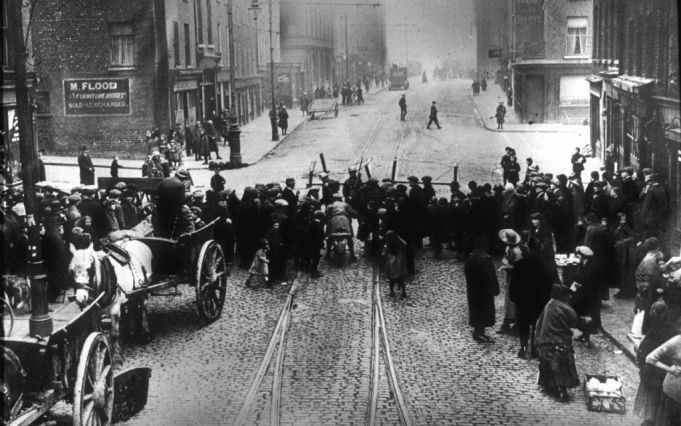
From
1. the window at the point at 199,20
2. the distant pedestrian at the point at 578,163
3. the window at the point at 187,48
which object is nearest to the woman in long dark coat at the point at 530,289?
the distant pedestrian at the point at 578,163

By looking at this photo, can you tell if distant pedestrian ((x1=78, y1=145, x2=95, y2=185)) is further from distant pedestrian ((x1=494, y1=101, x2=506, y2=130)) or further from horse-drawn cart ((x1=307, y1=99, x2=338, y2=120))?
distant pedestrian ((x1=494, y1=101, x2=506, y2=130))

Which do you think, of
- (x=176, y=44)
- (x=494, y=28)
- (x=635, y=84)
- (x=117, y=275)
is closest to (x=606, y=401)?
(x=117, y=275)

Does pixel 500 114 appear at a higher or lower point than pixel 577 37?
lower

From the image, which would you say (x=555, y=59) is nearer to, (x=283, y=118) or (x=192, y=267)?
(x=283, y=118)

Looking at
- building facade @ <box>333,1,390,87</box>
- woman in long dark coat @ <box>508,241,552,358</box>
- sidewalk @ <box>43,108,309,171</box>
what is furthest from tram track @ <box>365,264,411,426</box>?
building facade @ <box>333,1,390,87</box>

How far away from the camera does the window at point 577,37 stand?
42.9m

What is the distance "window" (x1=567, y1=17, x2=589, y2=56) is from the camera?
42.9 metres

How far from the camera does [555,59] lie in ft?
142

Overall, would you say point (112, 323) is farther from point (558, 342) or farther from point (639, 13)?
point (639, 13)

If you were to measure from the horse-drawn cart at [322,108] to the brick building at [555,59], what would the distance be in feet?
34.5

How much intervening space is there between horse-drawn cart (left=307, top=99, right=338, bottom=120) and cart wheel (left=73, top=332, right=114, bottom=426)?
37680 millimetres

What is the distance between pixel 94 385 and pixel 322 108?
128ft

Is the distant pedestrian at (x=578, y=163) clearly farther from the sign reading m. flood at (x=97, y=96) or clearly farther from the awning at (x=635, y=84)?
the sign reading m. flood at (x=97, y=96)

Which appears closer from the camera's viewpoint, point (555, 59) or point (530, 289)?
point (530, 289)
